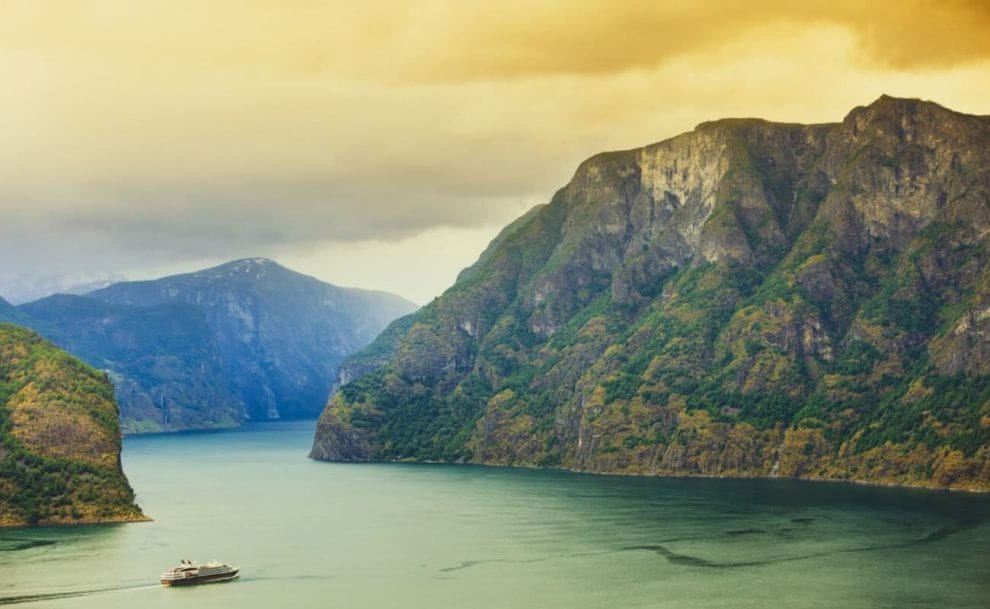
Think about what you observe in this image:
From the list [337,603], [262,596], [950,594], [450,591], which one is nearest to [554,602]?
[450,591]

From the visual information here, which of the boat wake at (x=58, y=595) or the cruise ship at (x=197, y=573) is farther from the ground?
the cruise ship at (x=197, y=573)

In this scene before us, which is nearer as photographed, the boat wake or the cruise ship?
the boat wake

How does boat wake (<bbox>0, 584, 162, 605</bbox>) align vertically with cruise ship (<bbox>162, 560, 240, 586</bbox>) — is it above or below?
below

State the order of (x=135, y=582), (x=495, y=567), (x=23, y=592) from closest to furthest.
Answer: (x=23, y=592) → (x=135, y=582) → (x=495, y=567)

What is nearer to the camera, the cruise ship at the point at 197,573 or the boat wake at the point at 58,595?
the boat wake at the point at 58,595

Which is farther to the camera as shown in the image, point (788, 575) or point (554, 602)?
point (788, 575)

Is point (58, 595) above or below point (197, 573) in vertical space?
below

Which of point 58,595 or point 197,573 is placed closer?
point 58,595

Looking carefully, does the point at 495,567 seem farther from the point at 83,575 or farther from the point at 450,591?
the point at 83,575
